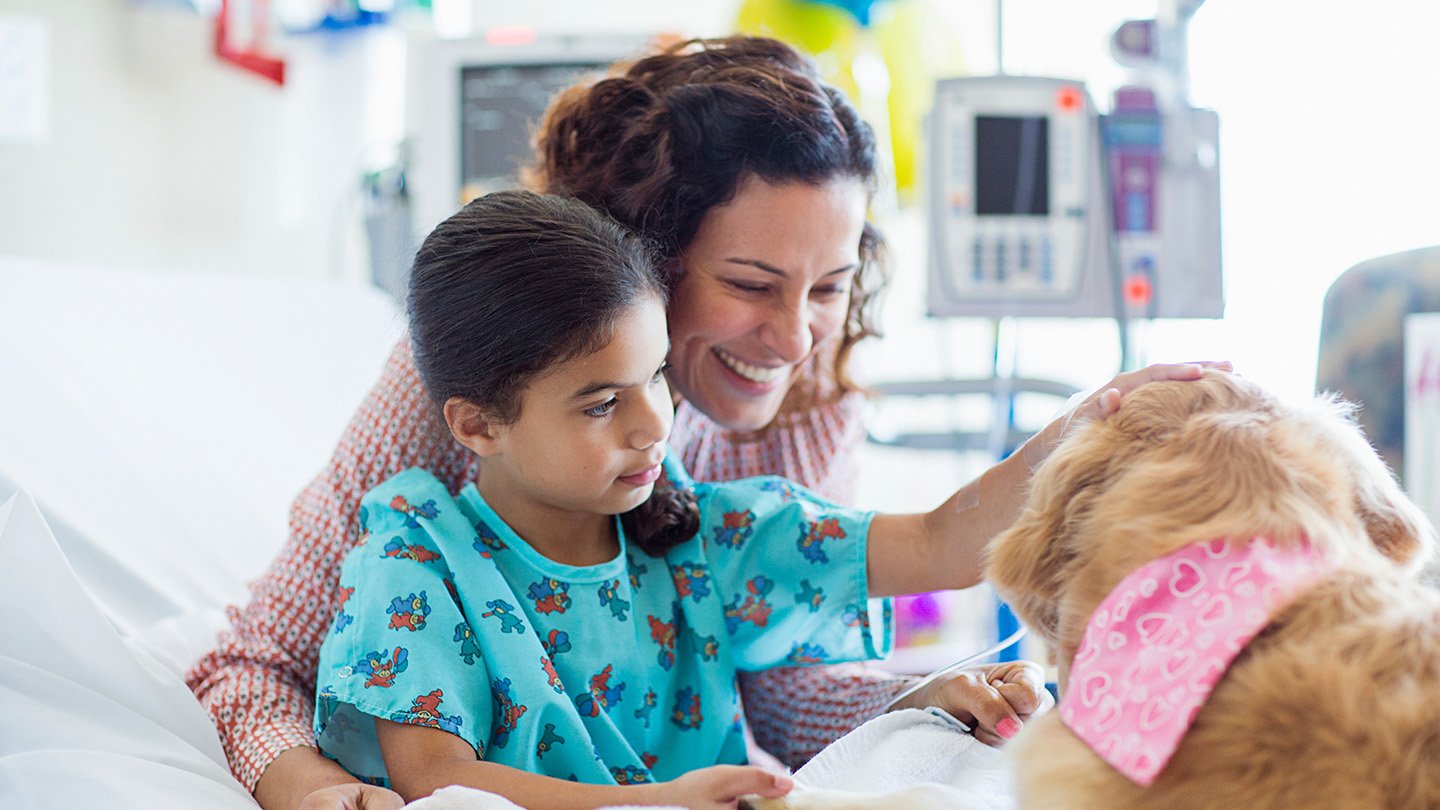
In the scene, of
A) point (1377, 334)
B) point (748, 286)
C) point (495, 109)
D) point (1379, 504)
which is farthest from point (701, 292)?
point (495, 109)

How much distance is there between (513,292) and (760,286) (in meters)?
0.36

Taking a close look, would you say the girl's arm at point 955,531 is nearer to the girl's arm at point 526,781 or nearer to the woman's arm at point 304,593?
the girl's arm at point 526,781

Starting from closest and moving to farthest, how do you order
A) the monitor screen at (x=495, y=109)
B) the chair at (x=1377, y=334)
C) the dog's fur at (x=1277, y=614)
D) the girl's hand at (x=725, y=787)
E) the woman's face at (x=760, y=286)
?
the dog's fur at (x=1277, y=614) → the girl's hand at (x=725, y=787) → the woman's face at (x=760, y=286) → the chair at (x=1377, y=334) → the monitor screen at (x=495, y=109)

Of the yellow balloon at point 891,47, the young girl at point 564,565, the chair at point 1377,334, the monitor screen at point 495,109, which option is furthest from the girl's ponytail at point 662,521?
the yellow balloon at point 891,47

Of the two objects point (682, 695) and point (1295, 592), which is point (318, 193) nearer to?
point (682, 695)

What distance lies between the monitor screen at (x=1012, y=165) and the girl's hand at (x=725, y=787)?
5.86ft

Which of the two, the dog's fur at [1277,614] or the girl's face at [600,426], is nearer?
the dog's fur at [1277,614]

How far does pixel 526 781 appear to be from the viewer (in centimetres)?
101

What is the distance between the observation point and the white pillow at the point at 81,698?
1.06 m

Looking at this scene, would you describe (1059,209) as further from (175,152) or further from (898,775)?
(175,152)

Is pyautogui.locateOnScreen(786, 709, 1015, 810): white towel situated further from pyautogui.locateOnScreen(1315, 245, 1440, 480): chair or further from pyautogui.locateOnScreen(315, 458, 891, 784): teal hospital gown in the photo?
pyautogui.locateOnScreen(1315, 245, 1440, 480): chair

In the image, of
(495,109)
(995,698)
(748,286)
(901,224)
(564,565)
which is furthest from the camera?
(901,224)

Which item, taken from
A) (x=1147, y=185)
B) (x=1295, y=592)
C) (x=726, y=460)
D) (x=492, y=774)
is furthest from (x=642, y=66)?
(x=1147, y=185)

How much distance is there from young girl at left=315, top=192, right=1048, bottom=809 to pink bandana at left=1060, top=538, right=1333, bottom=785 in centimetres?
34
